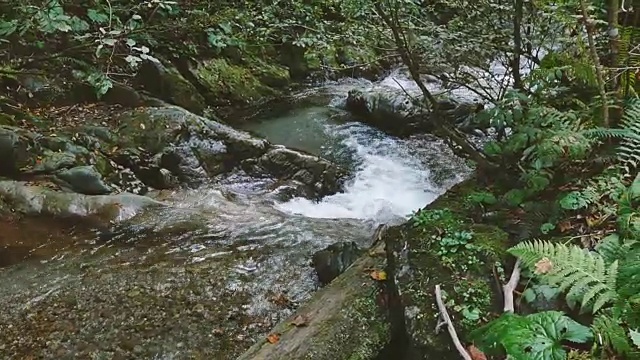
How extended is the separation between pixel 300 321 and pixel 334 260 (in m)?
1.49

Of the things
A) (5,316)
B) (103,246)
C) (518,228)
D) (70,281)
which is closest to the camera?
(518,228)

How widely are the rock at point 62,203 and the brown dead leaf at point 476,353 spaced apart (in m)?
4.38

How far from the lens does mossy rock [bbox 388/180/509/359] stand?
8.26 ft

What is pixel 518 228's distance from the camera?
3080 mm

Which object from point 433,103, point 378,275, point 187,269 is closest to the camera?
point 378,275

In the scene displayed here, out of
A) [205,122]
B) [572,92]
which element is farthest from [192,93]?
[572,92]

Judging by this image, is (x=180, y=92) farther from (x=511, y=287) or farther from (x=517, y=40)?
(x=511, y=287)

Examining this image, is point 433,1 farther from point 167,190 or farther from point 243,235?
point 167,190

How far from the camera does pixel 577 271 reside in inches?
85.9

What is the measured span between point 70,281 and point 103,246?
0.68 metres

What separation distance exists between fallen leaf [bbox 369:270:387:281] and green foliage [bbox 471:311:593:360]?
109 centimetres

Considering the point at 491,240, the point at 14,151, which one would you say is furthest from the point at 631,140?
the point at 14,151

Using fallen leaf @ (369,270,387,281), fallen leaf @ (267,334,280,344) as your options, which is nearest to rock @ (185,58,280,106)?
fallen leaf @ (369,270,387,281)

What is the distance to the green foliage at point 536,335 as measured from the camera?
1.84m
